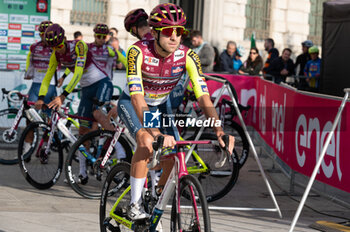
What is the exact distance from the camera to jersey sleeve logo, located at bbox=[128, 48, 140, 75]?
5773mm

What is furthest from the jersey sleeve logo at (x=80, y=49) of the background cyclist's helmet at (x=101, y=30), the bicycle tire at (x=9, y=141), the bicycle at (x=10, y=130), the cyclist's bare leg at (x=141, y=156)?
the cyclist's bare leg at (x=141, y=156)

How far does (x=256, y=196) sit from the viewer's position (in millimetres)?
9578

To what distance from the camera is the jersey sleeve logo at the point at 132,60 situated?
5.77 meters

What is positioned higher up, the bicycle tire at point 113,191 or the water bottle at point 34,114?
the water bottle at point 34,114

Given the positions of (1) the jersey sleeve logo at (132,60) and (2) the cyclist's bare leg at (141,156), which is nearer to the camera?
(2) the cyclist's bare leg at (141,156)

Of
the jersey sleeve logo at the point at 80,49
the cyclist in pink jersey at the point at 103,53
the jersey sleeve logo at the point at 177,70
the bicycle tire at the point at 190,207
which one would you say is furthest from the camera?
the cyclist in pink jersey at the point at 103,53

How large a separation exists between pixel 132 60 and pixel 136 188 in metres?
1.03

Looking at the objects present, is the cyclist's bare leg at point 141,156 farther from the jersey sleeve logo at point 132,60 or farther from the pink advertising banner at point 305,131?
the pink advertising banner at point 305,131

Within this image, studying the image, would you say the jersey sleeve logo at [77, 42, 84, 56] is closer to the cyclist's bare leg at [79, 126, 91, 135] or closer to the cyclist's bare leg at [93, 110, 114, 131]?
the cyclist's bare leg at [93, 110, 114, 131]

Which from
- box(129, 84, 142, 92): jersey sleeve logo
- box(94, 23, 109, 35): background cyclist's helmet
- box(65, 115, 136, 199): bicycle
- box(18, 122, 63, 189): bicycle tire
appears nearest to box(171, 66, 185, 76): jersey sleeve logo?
box(129, 84, 142, 92): jersey sleeve logo

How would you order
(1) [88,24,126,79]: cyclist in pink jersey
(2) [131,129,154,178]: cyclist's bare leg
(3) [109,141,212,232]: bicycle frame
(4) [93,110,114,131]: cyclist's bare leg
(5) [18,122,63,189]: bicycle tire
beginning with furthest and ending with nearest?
(1) [88,24,126,79]: cyclist in pink jersey → (5) [18,122,63,189]: bicycle tire → (4) [93,110,114,131]: cyclist's bare leg → (2) [131,129,154,178]: cyclist's bare leg → (3) [109,141,212,232]: bicycle frame

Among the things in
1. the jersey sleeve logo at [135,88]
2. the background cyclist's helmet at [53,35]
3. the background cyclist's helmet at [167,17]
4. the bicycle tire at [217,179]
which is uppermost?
the background cyclist's helmet at [167,17]

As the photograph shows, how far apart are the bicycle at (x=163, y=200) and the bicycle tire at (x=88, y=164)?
2.13 m

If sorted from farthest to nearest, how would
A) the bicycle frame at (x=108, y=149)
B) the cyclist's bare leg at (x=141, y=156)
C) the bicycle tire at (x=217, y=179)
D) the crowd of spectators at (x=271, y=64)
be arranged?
the crowd of spectators at (x=271, y=64) → the bicycle tire at (x=217, y=179) → the bicycle frame at (x=108, y=149) → the cyclist's bare leg at (x=141, y=156)
